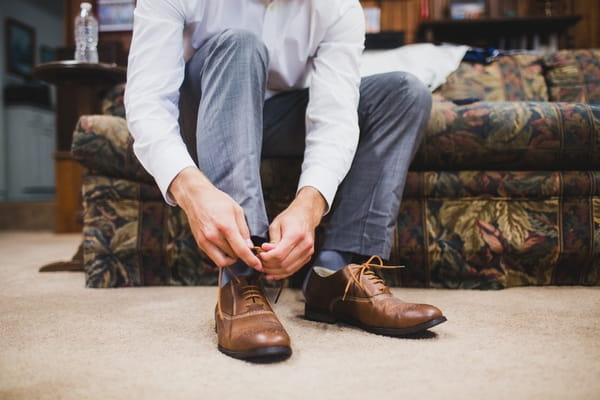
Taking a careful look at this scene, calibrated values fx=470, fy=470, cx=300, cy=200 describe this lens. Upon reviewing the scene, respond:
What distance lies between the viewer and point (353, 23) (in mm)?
929

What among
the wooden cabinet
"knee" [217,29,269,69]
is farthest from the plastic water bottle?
the wooden cabinet

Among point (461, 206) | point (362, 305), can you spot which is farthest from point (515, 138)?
point (362, 305)

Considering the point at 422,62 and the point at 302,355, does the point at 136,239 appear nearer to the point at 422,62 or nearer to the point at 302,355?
the point at 302,355

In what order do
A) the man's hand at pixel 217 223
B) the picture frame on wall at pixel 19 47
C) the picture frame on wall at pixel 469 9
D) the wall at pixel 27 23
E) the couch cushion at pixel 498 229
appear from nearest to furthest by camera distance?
the man's hand at pixel 217 223 → the couch cushion at pixel 498 229 → the picture frame on wall at pixel 469 9 → the wall at pixel 27 23 → the picture frame on wall at pixel 19 47

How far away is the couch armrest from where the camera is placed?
114 cm

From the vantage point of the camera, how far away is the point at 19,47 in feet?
16.5

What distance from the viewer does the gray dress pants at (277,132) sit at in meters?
0.72

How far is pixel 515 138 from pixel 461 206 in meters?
0.20

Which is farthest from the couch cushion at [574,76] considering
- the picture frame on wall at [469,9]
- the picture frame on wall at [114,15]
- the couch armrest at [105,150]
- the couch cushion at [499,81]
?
the picture frame on wall at [114,15]

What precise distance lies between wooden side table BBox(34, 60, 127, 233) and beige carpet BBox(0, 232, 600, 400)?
0.81 m

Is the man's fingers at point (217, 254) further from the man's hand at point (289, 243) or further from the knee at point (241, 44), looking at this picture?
the knee at point (241, 44)

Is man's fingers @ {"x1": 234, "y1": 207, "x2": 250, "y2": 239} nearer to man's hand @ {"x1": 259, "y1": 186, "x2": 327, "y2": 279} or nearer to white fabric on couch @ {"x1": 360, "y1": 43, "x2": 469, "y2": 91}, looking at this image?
man's hand @ {"x1": 259, "y1": 186, "x2": 327, "y2": 279}

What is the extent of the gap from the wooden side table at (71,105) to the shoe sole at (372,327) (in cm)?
110

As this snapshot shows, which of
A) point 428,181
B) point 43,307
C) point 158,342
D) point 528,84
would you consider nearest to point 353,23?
point 428,181
